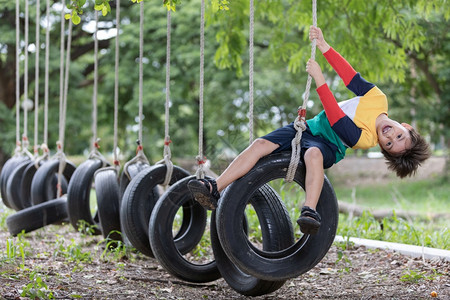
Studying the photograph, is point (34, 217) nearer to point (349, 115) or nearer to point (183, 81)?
point (349, 115)

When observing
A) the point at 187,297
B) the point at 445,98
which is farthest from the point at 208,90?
the point at 187,297

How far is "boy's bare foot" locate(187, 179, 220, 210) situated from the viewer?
10.7 ft

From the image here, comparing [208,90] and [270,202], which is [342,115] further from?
[208,90]

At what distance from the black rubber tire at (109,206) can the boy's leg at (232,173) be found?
1.78m

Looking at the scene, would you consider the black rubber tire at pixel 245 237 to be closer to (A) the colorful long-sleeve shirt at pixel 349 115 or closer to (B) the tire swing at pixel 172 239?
(A) the colorful long-sleeve shirt at pixel 349 115

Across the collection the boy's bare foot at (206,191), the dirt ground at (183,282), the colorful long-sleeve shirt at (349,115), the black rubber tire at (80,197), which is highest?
the colorful long-sleeve shirt at (349,115)

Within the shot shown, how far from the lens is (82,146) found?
30.5 m

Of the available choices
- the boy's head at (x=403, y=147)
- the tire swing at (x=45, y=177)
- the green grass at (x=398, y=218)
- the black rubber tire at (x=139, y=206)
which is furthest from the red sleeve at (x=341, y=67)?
the tire swing at (x=45, y=177)

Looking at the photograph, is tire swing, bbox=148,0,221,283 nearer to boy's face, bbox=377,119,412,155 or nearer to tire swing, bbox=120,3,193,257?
tire swing, bbox=120,3,193,257

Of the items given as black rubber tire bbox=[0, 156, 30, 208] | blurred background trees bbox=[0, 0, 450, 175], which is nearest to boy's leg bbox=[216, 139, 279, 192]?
black rubber tire bbox=[0, 156, 30, 208]

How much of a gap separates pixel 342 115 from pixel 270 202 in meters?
0.65

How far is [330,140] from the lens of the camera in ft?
10.8

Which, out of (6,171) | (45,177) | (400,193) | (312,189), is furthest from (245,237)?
(400,193)

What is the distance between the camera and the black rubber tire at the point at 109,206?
16.1ft
